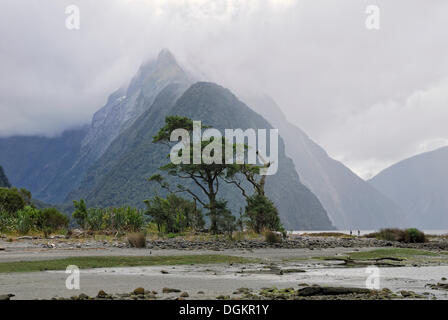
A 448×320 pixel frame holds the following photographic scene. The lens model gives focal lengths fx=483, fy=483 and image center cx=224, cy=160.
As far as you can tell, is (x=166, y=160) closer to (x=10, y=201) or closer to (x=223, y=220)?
(x=10, y=201)

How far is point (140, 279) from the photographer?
11.4 metres

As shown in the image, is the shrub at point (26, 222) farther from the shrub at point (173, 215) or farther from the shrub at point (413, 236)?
the shrub at point (413, 236)

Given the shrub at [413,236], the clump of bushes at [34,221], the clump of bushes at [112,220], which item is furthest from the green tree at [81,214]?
the shrub at [413,236]

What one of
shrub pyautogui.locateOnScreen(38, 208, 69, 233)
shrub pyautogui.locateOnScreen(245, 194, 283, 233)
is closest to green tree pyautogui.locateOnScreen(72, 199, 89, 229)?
shrub pyautogui.locateOnScreen(38, 208, 69, 233)

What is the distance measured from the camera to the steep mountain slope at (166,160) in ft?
458

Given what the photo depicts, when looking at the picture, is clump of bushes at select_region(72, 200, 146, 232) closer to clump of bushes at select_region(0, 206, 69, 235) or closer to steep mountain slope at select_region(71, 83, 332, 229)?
clump of bushes at select_region(0, 206, 69, 235)

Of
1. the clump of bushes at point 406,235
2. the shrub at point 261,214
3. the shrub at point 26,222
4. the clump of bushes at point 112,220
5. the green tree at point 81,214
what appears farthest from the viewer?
the green tree at point 81,214

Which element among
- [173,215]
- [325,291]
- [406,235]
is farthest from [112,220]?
[325,291]

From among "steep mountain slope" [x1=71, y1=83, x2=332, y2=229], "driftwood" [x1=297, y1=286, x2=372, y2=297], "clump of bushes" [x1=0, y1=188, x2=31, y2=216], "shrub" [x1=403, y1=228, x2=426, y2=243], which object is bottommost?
"shrub" [x1=403, y1=228, x2=426, y2=243]

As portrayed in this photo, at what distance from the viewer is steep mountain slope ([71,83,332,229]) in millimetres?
139750

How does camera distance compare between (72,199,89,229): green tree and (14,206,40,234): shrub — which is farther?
(72,199,89,229): green tree

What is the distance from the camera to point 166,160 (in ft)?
459

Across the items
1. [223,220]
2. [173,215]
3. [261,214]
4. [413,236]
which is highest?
[261,214]
